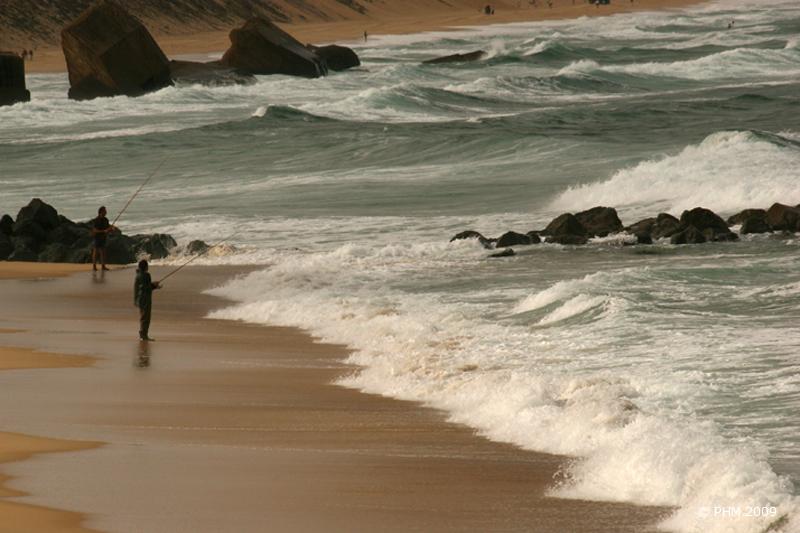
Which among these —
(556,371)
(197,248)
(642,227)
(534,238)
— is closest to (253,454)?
(556,371)

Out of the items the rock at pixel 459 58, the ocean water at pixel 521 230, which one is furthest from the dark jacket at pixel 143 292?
the rock at pixel 459 58

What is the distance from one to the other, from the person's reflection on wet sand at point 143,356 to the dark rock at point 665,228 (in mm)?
8497

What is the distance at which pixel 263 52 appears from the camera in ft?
195

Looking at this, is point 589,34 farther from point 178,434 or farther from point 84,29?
point 178,434

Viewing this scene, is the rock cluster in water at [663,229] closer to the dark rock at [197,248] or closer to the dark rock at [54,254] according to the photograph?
the dark rock at [197,248]

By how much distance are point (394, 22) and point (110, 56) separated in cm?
6288

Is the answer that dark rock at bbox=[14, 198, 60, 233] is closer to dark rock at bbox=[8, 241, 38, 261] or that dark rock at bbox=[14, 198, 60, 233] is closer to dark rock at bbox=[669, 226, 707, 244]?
dark rock at bbox=[8, 241, 38, 261]

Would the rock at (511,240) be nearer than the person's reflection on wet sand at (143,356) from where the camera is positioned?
No

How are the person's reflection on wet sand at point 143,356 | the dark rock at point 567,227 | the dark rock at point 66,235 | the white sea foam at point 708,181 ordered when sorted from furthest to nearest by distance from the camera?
the white sea foam at point 708,181
the dark rock at point 66,235
the dark rock at point 567,227
the person's reflection on wet sand at point 143,356

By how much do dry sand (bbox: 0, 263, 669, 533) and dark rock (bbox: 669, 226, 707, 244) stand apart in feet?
23.3

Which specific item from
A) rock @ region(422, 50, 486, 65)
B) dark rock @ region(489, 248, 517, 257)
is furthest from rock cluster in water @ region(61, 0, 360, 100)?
dark rock @ region(489, 248, 517, 257)

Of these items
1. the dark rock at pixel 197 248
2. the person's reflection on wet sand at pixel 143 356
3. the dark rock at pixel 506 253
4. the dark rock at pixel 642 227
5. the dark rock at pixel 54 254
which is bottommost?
the dark rock at pixel 54 254

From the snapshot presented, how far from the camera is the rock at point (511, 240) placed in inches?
848

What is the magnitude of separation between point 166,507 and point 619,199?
1945 cm
